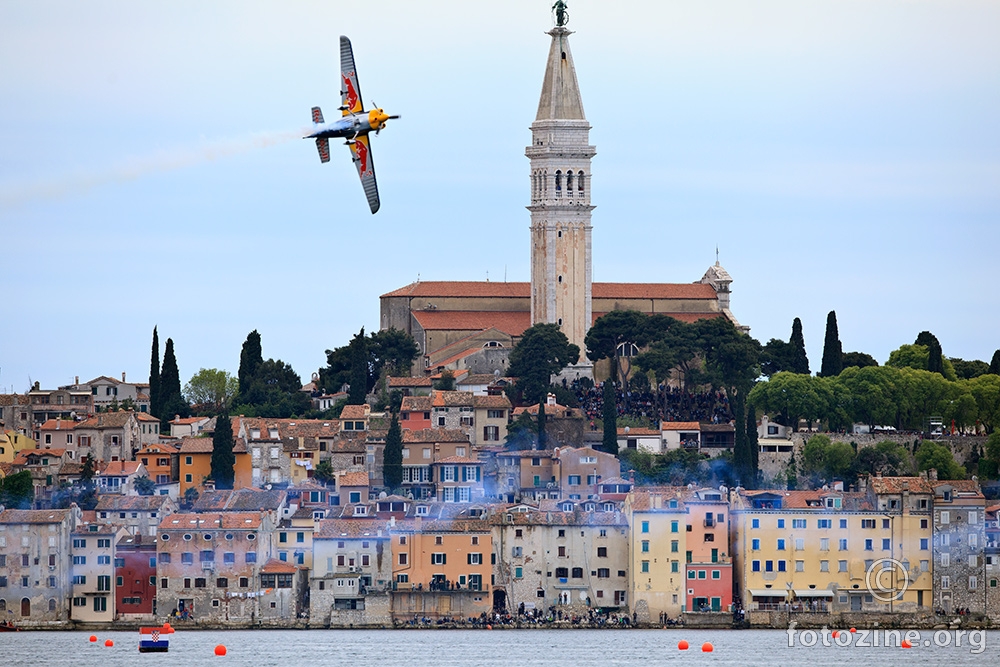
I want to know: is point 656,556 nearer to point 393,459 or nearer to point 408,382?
point 393,459

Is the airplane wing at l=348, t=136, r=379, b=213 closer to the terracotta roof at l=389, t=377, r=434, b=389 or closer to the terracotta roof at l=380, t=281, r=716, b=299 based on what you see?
the terracotta roof at l=389, t=377, r=434, b=389

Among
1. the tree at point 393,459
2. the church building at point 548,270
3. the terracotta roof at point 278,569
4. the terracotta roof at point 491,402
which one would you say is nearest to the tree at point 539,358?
the church building at point 548,270

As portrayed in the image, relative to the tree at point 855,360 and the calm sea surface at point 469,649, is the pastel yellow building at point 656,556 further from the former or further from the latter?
the tree at point 855,360

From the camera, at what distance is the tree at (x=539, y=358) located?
409ft

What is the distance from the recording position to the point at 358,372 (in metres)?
125

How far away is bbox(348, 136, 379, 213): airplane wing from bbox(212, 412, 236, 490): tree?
40600 millimetres

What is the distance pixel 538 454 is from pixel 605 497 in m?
8.97

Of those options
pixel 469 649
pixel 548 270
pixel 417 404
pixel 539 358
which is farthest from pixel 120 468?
pixel 548 270

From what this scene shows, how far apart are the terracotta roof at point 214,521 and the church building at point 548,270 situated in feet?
Result: 107

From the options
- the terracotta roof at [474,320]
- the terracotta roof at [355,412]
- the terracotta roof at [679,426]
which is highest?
the terracotta roof at [474,320]

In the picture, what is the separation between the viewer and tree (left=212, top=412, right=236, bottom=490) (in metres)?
109

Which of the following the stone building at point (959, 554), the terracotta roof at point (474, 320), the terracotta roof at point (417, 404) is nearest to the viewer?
the stone building at point (959, 554)

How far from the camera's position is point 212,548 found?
97000mm

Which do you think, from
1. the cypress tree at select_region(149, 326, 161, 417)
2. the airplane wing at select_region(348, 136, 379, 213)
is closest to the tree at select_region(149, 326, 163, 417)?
the cypress tree at select_region(149, 326, 161, 417)
